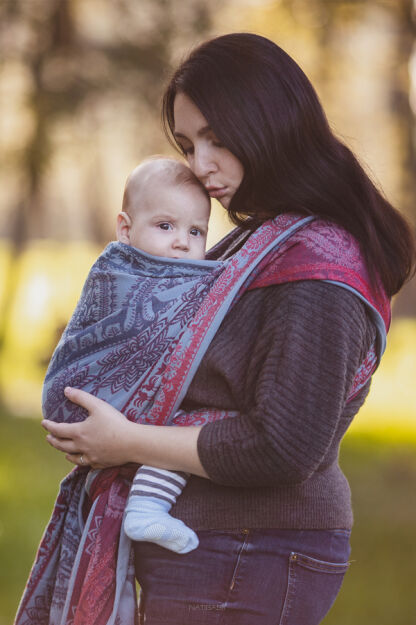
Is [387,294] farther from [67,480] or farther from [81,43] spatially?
[81,43]

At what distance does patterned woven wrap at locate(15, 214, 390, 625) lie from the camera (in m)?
1.58

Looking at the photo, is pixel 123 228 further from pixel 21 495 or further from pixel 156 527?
pixel 21 495

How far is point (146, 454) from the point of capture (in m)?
1.60

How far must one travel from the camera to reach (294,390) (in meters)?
1.49

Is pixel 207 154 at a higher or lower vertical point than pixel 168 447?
higher

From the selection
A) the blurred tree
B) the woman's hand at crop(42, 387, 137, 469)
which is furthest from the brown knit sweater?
the blurred tree

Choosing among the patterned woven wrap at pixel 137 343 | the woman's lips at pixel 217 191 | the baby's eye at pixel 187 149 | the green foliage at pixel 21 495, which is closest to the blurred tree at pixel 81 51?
the green foliage at pixel 21 495

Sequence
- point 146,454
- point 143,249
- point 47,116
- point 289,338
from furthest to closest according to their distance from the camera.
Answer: point 47,116 → point 143,249 → point 146,454 → point 289,338

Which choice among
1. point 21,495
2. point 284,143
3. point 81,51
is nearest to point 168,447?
point 284,143

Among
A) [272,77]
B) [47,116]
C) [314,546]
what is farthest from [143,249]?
[47,116]

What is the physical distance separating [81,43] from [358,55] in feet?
6.59

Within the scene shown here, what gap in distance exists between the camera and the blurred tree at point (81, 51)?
5.55m

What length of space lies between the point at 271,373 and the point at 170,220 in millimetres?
473

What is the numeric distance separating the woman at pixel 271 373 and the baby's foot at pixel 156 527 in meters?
0.04
